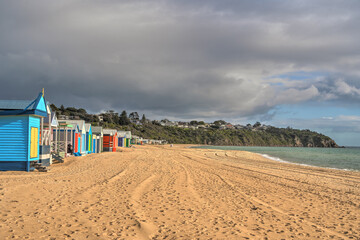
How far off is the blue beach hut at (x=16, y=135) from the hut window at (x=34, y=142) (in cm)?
13

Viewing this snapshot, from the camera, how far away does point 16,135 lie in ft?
47.1

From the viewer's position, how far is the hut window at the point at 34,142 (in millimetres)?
14836

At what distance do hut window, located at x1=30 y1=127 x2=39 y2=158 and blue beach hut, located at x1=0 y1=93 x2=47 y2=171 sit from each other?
0.13 m

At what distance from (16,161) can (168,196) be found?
933cm

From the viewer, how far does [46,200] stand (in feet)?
27.8

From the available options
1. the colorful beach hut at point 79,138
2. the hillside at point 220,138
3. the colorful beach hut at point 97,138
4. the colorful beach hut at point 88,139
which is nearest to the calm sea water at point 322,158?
the colorful beach hut at point 97,138

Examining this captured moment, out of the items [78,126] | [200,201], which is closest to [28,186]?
[200,201]

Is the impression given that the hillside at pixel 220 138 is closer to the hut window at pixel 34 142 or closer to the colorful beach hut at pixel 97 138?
the colorful beach hut at pixel 97 138

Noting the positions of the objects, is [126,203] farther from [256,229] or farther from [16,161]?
[16,161]

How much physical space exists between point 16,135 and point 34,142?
3.42ft

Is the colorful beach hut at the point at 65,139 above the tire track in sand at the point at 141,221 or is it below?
above

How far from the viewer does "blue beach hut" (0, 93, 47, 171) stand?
14266 millimetres

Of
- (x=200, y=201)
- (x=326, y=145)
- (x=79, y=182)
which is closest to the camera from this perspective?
(x=200, y=201)

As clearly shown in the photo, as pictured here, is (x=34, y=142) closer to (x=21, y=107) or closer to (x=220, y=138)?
(x=21, y=107)
